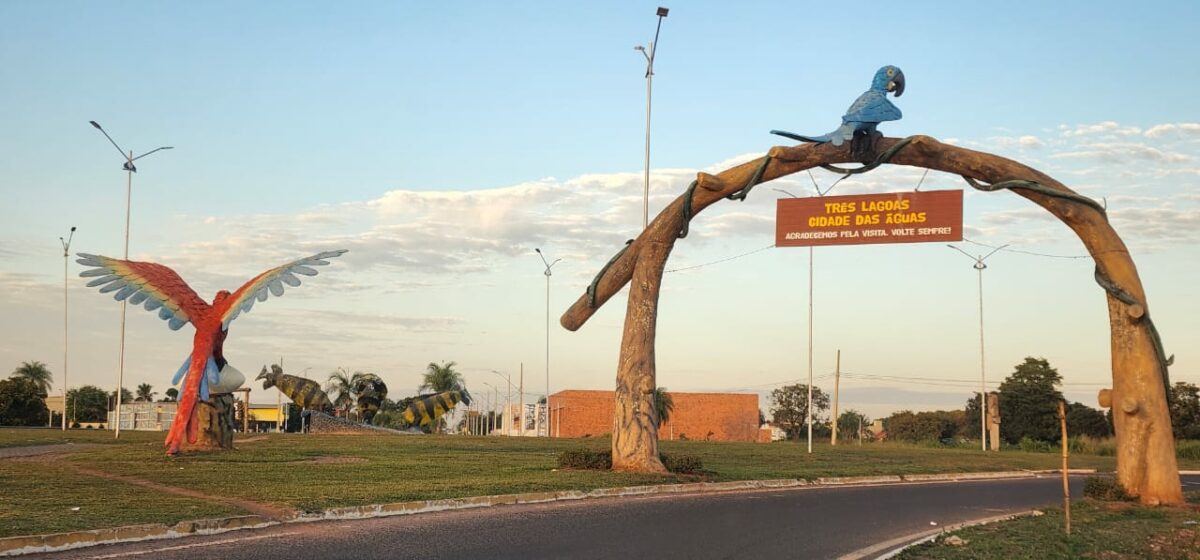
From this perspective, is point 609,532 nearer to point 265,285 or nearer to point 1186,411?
point 265,285

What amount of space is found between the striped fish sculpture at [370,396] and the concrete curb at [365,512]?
42.4 m

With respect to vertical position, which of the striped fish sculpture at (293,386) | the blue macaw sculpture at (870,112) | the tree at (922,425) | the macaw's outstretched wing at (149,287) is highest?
the blue macaw sculpture at (870,112)

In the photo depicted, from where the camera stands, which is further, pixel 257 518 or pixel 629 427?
pixel 629 427

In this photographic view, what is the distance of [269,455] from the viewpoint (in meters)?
27.9

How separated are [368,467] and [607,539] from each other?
40.9 feet

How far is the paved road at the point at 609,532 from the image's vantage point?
38.4 ft

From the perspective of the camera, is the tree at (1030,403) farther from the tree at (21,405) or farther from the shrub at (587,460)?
the tree at (21,405)

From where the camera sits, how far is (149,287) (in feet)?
90.3

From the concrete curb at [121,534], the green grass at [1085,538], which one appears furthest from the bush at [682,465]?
the concrete curb at [121,534]

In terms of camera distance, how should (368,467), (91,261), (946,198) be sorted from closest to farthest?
(946,198) < (368,467) < (91,261)

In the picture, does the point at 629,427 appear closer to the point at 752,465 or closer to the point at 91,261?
the point at 752,465

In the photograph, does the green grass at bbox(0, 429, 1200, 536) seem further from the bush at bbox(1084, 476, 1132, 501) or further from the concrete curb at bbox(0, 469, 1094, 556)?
the bush at bbox(1084, 476, 1132, 501)

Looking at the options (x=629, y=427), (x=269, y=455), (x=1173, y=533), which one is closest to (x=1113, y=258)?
(x=1173, y=533)

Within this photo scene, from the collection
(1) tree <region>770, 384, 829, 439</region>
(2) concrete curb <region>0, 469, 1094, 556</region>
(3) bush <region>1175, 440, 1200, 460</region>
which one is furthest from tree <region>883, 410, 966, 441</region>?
(2) concrete curb <region>0, 469, 1094, 556</region>
